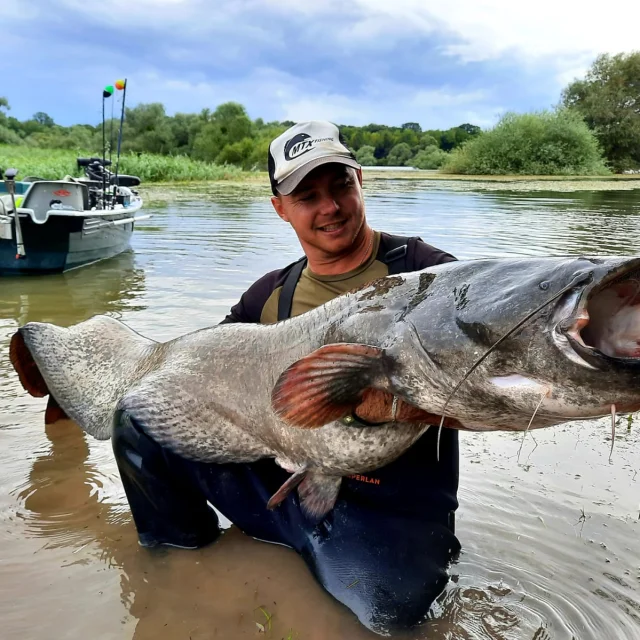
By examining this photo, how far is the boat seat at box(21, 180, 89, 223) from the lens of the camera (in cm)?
887

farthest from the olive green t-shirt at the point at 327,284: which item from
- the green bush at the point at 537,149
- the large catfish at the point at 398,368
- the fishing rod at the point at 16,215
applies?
the green bush at the point at 537,149

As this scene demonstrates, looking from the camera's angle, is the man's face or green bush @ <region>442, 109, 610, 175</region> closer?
the man's face

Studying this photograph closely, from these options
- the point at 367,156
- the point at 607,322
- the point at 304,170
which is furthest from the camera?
the point at 367,156

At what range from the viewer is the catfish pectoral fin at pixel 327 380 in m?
1.88

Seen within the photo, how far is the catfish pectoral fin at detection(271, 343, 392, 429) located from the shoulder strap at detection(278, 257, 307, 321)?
97 centimetres

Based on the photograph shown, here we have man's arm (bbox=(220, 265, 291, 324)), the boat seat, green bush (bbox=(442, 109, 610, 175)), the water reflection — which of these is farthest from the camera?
green bush (bbox=(442, 109, 610, 175))

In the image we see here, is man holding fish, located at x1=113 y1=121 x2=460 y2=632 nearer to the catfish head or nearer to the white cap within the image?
the white cap

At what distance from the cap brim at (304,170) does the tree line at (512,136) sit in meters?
43.8

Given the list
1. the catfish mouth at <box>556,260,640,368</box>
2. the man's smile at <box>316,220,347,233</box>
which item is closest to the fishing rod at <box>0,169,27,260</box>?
the man's smile at <box>316,220,347,233</box>

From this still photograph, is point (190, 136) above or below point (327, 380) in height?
above

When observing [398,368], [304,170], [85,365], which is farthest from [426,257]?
[85,365]

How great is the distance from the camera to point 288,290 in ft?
9.87

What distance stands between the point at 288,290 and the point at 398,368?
1.23 m

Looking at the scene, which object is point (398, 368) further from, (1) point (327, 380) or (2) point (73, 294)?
(2) point (73, 294)
